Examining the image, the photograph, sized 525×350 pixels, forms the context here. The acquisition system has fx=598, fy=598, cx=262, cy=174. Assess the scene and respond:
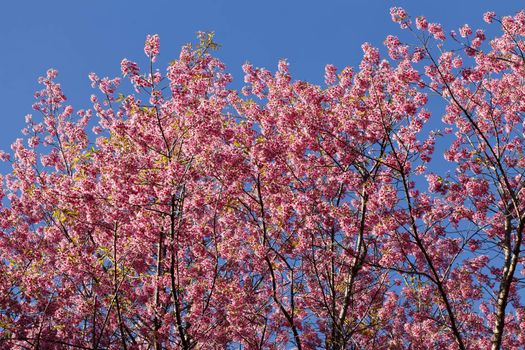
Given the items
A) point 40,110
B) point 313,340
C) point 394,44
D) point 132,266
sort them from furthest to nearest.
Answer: point 40,110 < point 313,340 < point 394,44 < point 132,266

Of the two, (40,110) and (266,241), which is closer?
(266,241)

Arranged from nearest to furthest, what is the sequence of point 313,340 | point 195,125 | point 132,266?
point 195,125, point 132,266, point 313,340

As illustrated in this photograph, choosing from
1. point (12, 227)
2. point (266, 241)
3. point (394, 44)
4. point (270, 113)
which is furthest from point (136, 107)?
point (394, 44)

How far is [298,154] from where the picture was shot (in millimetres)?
13414

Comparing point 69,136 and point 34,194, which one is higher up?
point 69,136

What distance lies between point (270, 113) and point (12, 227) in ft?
23.7

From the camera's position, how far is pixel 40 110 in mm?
19062

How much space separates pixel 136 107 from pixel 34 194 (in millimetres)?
3160

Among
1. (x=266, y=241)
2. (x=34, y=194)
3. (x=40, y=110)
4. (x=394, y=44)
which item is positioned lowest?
(x=266, y=241)

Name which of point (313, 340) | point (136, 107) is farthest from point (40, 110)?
point (313, 340)

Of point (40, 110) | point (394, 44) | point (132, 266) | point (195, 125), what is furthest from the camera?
point (40, 110)

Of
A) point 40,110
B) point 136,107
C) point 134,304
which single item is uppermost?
point 40,110

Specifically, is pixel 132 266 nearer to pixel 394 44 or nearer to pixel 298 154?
pixel 298 154

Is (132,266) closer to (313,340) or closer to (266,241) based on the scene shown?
(266,241)
